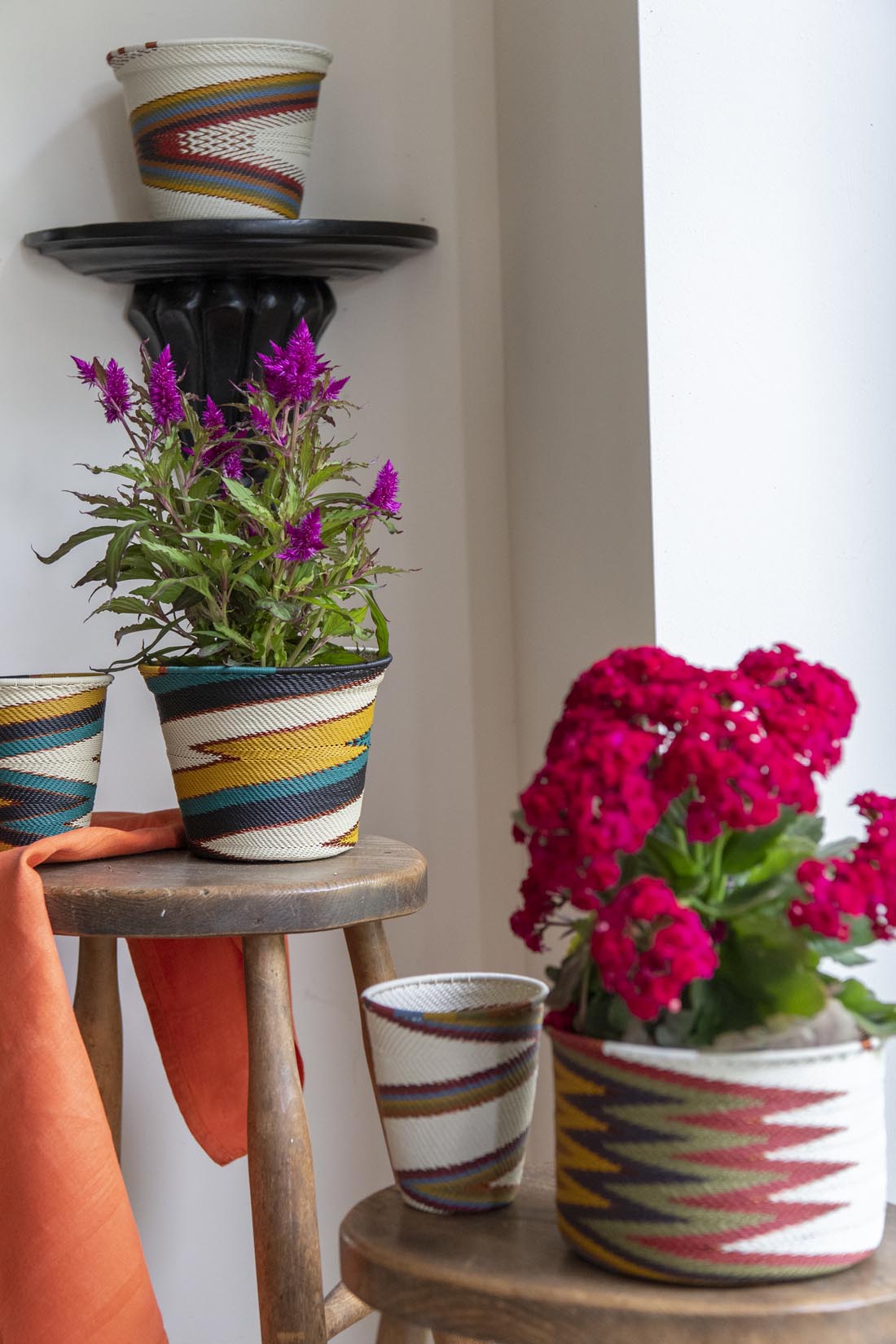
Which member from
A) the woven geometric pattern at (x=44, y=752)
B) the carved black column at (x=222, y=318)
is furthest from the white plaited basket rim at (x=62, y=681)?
the carved black column at (x=222, y=318)

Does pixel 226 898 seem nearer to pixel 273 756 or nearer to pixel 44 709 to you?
pixel 273 756

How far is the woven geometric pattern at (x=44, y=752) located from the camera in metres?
1.01

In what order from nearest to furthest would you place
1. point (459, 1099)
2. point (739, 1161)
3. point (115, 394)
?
point (739, 1161)
point (459, 1099)
point (115, 394)

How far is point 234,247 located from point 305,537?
0.43m

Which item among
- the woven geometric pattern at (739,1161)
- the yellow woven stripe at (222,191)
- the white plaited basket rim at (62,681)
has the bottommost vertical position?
the woven geometric pattern at (739,1161)

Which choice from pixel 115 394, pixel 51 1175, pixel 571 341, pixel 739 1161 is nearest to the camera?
pixel 739 1161

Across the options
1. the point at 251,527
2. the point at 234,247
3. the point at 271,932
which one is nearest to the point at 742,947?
the point at 271,932

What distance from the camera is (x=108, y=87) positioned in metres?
1.32

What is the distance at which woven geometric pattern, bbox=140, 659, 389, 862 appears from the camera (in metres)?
0.94

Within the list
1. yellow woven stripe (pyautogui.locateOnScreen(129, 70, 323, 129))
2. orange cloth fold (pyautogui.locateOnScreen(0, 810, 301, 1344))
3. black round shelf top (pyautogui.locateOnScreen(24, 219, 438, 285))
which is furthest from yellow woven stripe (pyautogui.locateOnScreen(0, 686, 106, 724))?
yellow woven stripe (pyautogui.locateOnScreen(129, 70, 323, 129))

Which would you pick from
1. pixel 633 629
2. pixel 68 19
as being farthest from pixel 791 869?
pixel 68 19

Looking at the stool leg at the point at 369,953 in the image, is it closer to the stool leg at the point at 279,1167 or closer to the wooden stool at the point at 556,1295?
the stool leg at the point at 279,1167

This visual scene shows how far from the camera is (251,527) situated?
955mm

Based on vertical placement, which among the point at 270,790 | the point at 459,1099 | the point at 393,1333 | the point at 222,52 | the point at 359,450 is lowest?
the point at 393,1333
